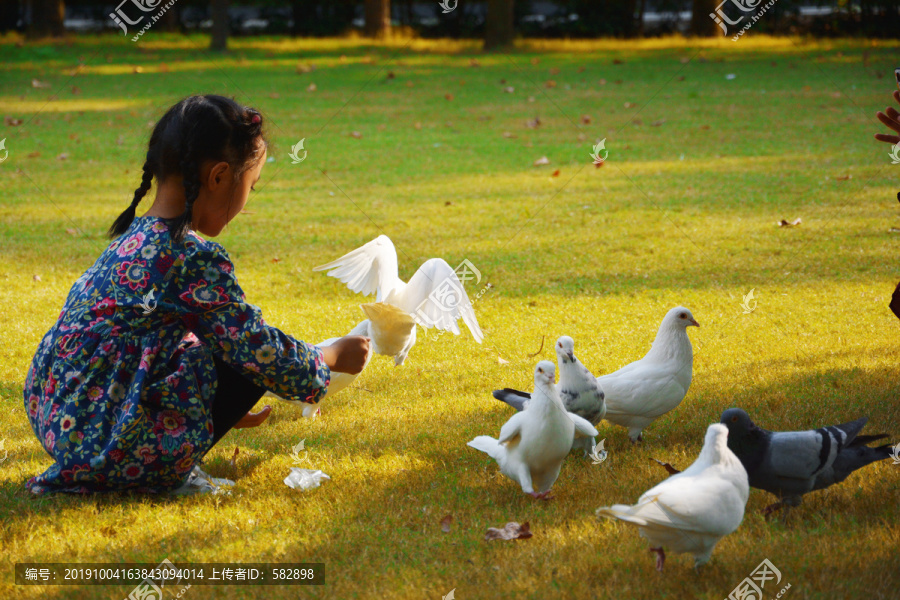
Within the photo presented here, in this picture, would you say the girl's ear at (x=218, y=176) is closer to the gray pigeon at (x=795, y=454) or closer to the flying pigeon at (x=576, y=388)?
the flying pigeon at (x=576, y=388)

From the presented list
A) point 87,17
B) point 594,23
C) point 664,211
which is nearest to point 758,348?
point 664,211

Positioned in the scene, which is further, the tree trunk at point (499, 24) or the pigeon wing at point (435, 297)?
the tree trunk at point (499, 24)

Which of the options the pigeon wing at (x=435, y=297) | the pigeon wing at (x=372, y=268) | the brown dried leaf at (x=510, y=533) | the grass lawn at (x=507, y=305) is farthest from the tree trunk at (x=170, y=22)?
the brown dried leaf at (x=510, y=533)

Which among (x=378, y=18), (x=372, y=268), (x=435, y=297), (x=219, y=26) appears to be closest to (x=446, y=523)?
(x=435, y=297)

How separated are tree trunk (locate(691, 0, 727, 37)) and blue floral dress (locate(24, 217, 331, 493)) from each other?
23684 mm

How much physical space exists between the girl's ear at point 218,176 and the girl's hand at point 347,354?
71 centimetres

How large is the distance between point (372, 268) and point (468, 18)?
2571cm

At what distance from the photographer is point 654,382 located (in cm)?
355

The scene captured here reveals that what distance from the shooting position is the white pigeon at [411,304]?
3703 mm

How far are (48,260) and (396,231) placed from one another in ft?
9.08

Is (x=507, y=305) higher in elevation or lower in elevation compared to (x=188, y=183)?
lower

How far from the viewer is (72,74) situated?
1825 cm

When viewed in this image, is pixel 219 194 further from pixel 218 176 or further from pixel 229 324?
pixel 229 324
